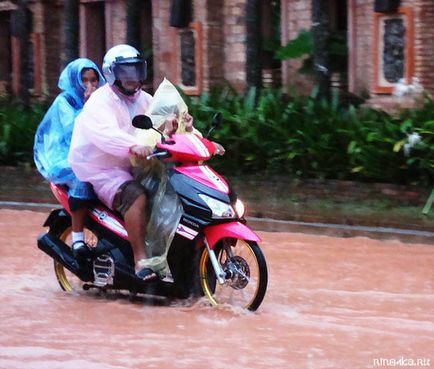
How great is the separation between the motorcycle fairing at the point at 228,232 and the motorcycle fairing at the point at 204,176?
0.26 m

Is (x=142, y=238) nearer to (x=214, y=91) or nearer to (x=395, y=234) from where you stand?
(x=395, y=234)

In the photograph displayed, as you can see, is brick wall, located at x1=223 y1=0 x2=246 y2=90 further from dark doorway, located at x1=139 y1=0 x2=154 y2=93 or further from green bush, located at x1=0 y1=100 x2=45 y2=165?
green bush, located at x1=0 y1=100 x2=45 y2=165

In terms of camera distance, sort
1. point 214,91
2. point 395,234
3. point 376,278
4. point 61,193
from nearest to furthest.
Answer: point 61,193, point 376,278, point 395,234, point 214,91

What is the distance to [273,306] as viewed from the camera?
858 centimetres

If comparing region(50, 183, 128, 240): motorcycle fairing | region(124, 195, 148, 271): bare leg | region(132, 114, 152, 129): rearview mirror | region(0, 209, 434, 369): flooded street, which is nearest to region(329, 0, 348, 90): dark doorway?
region(0, 209, 434, 369): flooded street

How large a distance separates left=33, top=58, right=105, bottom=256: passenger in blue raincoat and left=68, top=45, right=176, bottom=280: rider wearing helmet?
36 centimetres

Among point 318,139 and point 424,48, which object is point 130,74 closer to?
point 318,139

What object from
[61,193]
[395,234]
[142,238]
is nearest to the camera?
[142,238]

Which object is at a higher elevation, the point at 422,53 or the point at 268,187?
the point at 422,53

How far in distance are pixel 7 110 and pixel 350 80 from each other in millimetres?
6238

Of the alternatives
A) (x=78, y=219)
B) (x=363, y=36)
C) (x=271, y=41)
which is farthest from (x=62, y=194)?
(x=271, y=41)

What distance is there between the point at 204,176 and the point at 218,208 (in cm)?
30

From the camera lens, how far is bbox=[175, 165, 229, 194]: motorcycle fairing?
832cm

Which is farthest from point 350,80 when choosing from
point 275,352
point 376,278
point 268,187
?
point 275,352
